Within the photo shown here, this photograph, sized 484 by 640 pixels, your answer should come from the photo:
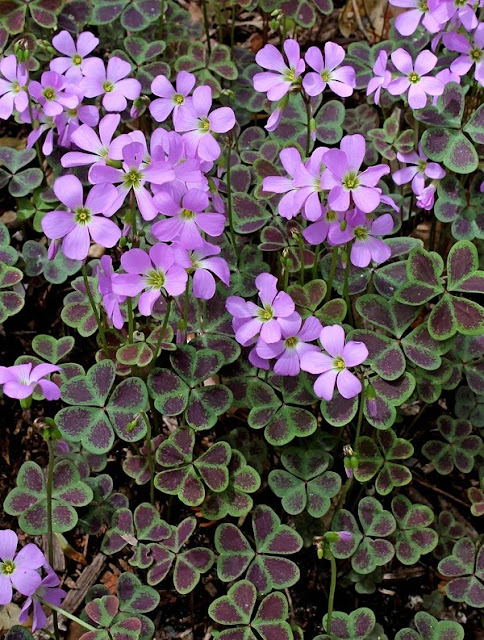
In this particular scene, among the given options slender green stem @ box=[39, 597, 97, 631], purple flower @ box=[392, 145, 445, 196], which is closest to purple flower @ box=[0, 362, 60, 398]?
slender green stem @ box=[39, 597, 97, 631]

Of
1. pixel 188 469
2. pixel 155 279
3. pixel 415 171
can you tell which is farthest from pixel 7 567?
pixel 415 171

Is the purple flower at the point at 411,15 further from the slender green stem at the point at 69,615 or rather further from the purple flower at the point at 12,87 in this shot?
the slender green stem at the point at 69,615

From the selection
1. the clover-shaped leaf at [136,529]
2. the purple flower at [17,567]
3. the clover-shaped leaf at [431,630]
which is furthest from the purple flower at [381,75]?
the purple flower at [17,567]

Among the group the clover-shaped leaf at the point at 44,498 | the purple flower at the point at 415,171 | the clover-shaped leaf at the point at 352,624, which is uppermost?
the purple flower at the point at 415,171

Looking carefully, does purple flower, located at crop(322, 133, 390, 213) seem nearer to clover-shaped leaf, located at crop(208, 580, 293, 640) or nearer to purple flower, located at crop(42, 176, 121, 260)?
purple flower, located at crop(42, 176, 121, 260)

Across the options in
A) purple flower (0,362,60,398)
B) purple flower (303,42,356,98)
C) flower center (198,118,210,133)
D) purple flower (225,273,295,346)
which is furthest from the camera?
purple flower (303,42,356,98)

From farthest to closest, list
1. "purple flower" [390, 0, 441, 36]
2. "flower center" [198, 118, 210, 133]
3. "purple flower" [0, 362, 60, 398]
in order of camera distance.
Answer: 1. "purple flower" [390, 0, 441, 36]
2. "flower center" [198, 118, 210, 133]
3. "purple flower" [0, 362, 60, 398]

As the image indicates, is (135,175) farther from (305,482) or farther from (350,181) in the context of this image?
(305,482)
